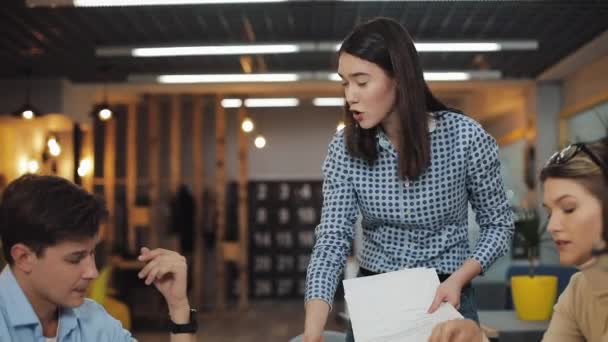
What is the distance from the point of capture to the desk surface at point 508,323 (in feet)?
12.0

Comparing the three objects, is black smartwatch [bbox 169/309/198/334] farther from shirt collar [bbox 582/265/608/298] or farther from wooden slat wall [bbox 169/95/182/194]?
wooden slat wall [bbox 169/95/182/194]

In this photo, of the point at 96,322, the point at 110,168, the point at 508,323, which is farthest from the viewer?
the point at 110,168

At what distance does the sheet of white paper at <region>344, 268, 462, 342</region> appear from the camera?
1.28 m

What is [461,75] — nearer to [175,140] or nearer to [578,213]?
[175,140]

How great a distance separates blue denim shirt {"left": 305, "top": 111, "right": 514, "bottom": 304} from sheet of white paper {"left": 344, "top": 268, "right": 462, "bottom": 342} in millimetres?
207

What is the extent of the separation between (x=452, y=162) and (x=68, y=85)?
9229 millimetres

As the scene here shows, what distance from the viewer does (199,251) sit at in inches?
467

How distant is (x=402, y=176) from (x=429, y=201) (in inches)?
3.1

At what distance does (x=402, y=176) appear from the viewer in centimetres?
157

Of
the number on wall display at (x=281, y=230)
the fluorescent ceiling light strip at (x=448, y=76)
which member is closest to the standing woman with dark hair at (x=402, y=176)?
the fluorescent ceiling light strip at (x=448, y=76)

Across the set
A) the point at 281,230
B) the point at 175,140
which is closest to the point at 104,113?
the point at 175,140

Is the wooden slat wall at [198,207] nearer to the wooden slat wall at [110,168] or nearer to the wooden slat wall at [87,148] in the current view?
the wooden slat wall at [110,168]

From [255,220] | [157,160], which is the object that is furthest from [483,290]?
[255,220]

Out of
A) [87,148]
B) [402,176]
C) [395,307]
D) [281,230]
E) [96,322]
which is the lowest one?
[281,230]
